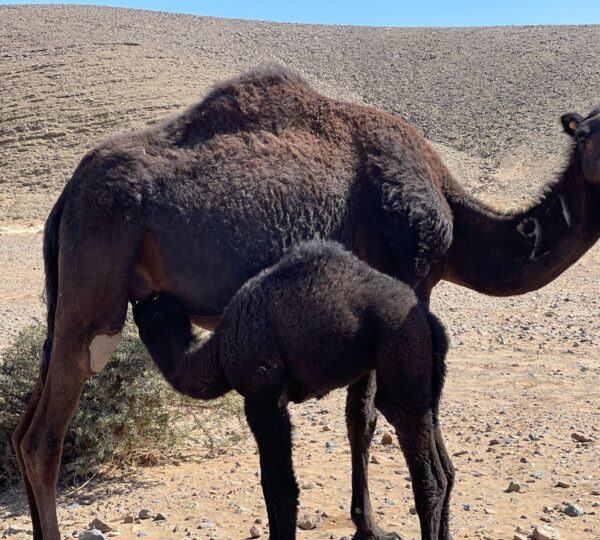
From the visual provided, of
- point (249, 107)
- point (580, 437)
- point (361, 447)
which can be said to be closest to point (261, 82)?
point (249, 107)

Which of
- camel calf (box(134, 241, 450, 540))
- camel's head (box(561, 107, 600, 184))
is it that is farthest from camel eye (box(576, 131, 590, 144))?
camel calf (box(134, 241, 450, 540))

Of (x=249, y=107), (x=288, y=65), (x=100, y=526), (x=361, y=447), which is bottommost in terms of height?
(x=288, y=65)

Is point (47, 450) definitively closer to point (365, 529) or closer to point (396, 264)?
point (365, 529)

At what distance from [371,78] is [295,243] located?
52416mm

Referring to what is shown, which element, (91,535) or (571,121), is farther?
(571,121)

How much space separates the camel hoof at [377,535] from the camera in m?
6.07

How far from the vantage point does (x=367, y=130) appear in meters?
6.13

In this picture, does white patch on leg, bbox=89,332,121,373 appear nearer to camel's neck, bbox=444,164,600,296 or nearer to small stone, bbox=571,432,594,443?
camel's neck, bbox=444,164,600,296

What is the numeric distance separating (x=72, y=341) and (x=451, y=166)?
3600cm

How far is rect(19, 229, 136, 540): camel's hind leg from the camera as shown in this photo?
5719 mm

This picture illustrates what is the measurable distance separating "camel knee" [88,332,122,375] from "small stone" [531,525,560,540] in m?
2.82

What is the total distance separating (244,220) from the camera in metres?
5.74

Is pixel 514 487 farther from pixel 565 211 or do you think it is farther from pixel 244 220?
pixel 244 220

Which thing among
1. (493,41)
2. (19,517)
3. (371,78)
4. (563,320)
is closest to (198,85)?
(371,78)
